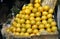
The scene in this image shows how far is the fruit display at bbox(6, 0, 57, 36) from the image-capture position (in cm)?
217

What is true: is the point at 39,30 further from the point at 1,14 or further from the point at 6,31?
the point at 1,14

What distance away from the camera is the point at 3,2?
7996 mm

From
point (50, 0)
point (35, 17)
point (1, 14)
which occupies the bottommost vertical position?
point (1, 14)

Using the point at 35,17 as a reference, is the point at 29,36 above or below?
below

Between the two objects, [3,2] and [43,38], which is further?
[3,2]

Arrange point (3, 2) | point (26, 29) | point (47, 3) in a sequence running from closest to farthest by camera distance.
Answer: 1. point (26, 29)
2. point (47, 3)
3. point (3, 2)

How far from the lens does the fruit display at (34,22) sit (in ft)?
7.12

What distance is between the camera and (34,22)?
2.23m

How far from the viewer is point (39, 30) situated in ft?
7.12

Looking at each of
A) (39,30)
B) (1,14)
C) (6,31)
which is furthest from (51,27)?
(1,14)

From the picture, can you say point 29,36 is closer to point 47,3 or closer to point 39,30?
point 39,30

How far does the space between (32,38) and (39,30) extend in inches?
4.6

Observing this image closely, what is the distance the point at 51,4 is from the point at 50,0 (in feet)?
0.20

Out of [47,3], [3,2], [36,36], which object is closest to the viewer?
[36,36]
